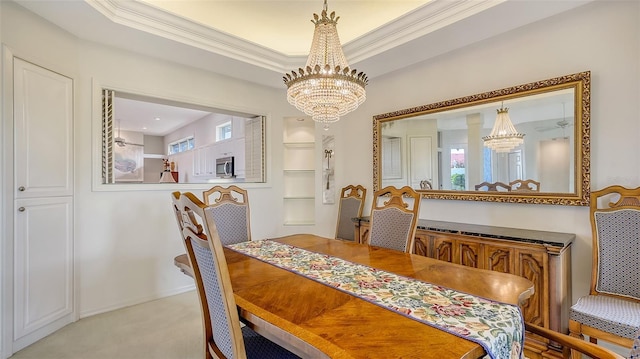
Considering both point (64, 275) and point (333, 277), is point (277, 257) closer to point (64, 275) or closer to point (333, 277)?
point (333, 277)

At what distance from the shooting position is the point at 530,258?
2027 millimetres

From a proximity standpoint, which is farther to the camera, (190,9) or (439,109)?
(439,109)

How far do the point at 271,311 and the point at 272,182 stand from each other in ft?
9.75

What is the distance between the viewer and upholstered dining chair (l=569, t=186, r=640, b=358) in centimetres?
164

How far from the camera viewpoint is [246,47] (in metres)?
3.03

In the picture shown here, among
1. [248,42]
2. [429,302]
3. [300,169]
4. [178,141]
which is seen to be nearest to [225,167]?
[300,169]

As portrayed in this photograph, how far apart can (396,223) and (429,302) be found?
1.07 metres

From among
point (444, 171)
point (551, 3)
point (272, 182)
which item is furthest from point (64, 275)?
point (551, 3)

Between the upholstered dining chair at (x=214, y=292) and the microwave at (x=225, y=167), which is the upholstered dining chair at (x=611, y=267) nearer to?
the upholstered dining chair at (x=214, y=292)

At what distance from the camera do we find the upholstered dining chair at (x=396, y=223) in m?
2.11

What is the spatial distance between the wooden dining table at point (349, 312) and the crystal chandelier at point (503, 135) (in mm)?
1435

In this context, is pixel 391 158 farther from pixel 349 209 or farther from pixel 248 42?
pixel 248 42

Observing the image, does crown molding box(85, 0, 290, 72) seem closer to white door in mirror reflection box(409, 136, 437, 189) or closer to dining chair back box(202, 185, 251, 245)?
dining chair back box(202, 185, 251, 245)

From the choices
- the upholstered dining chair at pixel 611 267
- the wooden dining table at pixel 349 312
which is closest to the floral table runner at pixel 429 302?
the wooden dining table at pixel 349 312
